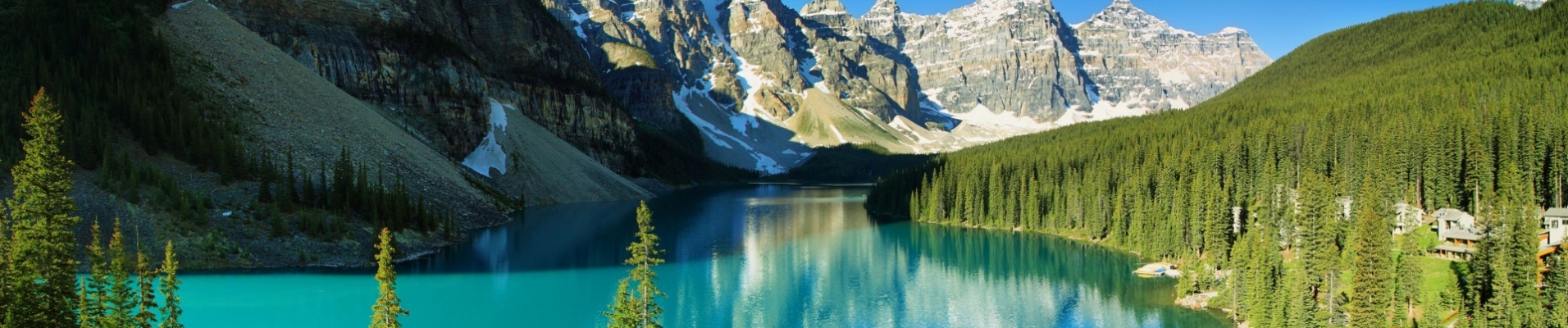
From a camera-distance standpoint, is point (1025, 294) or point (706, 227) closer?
point (1025, 294)

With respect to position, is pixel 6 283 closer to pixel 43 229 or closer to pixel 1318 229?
pixel 43 229

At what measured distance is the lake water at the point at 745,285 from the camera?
147ft

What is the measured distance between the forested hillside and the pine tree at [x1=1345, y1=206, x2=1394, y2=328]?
0.08m

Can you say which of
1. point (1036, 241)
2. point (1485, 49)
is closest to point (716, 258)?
point (1036, 241)

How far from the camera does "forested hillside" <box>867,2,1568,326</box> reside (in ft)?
122

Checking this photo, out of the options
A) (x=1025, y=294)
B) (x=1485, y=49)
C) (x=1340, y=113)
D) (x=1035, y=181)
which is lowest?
(x=1025, y=294)

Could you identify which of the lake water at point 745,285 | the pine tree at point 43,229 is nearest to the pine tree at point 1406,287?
the lake water at point 745,285

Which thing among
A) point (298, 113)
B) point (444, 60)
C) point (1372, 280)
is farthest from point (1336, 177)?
point (444, 60)

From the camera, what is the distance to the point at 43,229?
21.0 m

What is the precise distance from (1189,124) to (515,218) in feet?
233

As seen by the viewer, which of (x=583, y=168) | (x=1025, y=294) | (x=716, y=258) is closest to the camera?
(x=1025, y=294)

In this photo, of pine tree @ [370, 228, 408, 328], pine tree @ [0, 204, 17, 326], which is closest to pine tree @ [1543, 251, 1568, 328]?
pine tree @ [370, 228, 408, 328]

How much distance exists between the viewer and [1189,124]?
99562 millimetres

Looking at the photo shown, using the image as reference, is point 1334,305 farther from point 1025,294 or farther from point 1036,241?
point 1036,241
